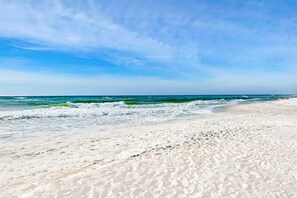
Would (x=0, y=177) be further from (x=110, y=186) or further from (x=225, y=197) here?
(x=225, y=197)

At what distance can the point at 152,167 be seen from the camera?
21.4 feet

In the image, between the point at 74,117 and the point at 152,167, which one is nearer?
the point at 152,167

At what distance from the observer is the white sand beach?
16.7 feet

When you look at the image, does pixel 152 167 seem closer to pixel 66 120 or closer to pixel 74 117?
pixel 66 120

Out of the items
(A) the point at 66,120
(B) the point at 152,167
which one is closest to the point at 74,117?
(A) the point at 66,120

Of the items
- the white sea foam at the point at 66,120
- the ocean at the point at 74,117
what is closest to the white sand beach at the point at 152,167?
the ocean at the point at 74,117

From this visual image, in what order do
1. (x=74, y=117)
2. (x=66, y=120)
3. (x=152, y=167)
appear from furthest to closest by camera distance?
(x=74, y=117) → (x=66, y=120) → (x=152, y=167)

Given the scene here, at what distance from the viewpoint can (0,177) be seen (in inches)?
→ 241

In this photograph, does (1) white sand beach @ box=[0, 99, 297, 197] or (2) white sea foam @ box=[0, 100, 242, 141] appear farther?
(2) white sea foam @ box=[0, 100, 242, 141]

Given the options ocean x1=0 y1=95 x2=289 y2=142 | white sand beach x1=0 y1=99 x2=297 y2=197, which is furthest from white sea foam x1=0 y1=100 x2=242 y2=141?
white sand beach x1=0 y1=99 x2=297 y2=197

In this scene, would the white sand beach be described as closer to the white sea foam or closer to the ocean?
the ocean

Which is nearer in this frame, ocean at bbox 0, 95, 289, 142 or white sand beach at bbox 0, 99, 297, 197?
white sand beach at bbox 0, 99, 297, 197

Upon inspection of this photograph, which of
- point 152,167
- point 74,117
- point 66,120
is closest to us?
point 152,167

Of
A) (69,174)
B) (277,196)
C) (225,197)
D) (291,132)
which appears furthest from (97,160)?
(291,132)
